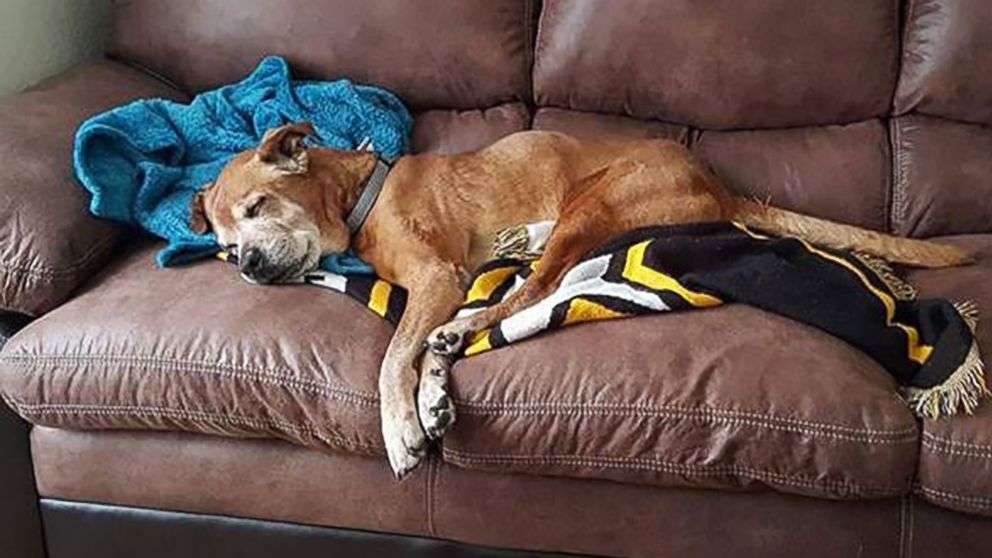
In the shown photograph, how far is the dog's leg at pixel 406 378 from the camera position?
1.98m

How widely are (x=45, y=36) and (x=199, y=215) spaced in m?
0.74

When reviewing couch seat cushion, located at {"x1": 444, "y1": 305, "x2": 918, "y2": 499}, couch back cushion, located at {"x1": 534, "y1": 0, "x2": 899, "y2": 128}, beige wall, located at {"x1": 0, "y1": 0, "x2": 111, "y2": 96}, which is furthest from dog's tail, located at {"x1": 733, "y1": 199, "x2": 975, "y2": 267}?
beige wall, located at {"x1": 0, "y1": 0, "x2": 111, "y2": 96}

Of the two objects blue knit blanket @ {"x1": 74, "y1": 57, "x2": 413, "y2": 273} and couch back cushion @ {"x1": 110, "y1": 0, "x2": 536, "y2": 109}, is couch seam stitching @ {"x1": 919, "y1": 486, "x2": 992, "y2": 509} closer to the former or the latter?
blue knit blanket @ {"x1": 74, "y1": 57, "x2": 413, "y2": 273}

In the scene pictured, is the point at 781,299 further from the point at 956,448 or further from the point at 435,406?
the point at 435,406

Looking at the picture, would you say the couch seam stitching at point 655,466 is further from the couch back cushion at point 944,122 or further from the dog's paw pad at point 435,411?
the couch back cushion at point 944,122

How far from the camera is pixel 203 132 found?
2.64 m

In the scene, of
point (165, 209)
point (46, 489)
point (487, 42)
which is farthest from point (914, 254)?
point (46, 489)

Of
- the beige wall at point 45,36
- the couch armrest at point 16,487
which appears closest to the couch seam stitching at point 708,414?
the couch armrest at point 16,487

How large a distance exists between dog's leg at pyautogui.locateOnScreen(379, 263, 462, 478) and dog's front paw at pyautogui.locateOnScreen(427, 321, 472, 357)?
1.3 inches

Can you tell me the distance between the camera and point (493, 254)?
2449mm

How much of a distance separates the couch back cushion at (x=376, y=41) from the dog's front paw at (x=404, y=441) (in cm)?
96

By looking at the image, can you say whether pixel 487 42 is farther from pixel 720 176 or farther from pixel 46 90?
pixel 46 90

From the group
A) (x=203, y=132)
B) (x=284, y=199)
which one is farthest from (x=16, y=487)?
(x=203, y=132)

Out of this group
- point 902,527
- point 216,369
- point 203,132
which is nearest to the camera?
point 902,527
